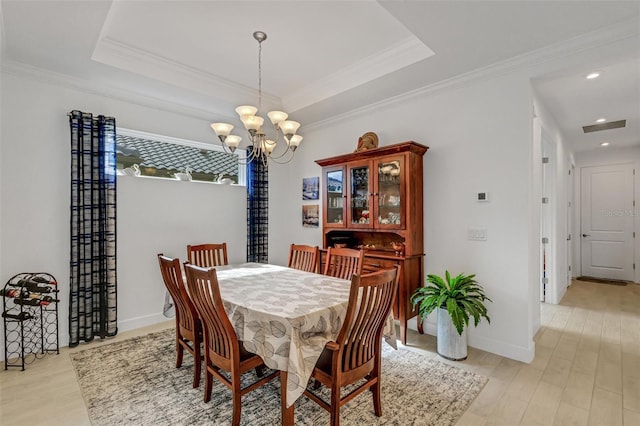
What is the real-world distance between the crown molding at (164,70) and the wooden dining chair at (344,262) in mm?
2224

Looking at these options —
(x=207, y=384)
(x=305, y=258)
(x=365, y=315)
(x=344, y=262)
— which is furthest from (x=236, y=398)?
(x=305, y=258)

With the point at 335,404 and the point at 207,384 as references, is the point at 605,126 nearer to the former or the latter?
the point at 335,404

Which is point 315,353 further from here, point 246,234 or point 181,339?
point 246,234

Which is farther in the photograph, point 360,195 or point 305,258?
point 360,195

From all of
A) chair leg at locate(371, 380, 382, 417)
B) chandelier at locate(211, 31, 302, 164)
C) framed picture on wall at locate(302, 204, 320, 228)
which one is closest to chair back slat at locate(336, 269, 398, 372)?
chair leg at locate(371, 380, 382, 417)

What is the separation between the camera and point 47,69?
9.43 feet

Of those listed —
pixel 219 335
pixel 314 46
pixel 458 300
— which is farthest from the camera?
pixel 314 46

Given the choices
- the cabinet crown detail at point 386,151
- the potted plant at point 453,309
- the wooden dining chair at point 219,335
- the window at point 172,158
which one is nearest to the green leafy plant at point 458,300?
the potted plant at point 453,309

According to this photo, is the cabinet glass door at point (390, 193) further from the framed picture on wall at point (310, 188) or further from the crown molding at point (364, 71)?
the framed picture on wall at point (310, 188)

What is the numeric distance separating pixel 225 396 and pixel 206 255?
160cm

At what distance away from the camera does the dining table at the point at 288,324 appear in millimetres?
1621

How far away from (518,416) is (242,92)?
3902 mm

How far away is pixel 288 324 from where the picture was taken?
1.65 m

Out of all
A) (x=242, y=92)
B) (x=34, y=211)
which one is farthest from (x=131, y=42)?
(x=34, y=211)
